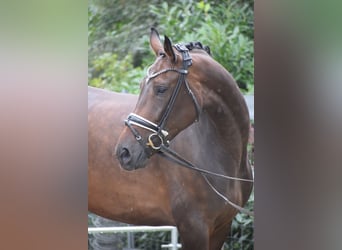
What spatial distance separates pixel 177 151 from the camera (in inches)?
86.1

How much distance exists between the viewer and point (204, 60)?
2143 mm

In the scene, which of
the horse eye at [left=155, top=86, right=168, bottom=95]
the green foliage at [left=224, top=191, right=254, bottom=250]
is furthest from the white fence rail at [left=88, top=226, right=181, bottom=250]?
the horse eye at [left=155, top=86, right=168, bottom=95]

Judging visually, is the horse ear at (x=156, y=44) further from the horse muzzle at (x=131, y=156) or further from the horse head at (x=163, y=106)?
the horse muzzle at (x=131, y=156)

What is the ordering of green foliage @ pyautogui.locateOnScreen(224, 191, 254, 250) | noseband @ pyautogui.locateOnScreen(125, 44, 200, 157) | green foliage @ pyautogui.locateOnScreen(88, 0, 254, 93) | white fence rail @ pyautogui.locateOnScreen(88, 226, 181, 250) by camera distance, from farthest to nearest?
1. green foliage @ pyautogui.locateOnScreen(88, 0, 254, 93)
2. green foliage @ pyautogui.locateOnScreen(224, 191, 254, 250)
3. white fence rail @ pyautogui.locateOnScreen(88, 226, 181, 250)
4. noseband @ pyautogui.locateOnScreen(125, 44, 200, 157)

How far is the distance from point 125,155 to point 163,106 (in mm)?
229

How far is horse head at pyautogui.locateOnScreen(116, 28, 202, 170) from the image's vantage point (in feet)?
6.70

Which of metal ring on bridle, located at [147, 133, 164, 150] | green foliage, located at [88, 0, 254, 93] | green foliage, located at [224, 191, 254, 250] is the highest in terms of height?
green foliage, located at [88, 0, 254, 93]

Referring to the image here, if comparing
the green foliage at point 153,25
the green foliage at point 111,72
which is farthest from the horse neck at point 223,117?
the green foliage at point 111,72

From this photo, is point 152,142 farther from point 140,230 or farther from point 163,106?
point 140,230

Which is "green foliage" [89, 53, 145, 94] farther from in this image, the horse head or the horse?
the horse head

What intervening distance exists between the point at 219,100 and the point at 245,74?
0.78 m

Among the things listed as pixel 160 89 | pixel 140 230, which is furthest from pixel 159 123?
pixel 140 230
